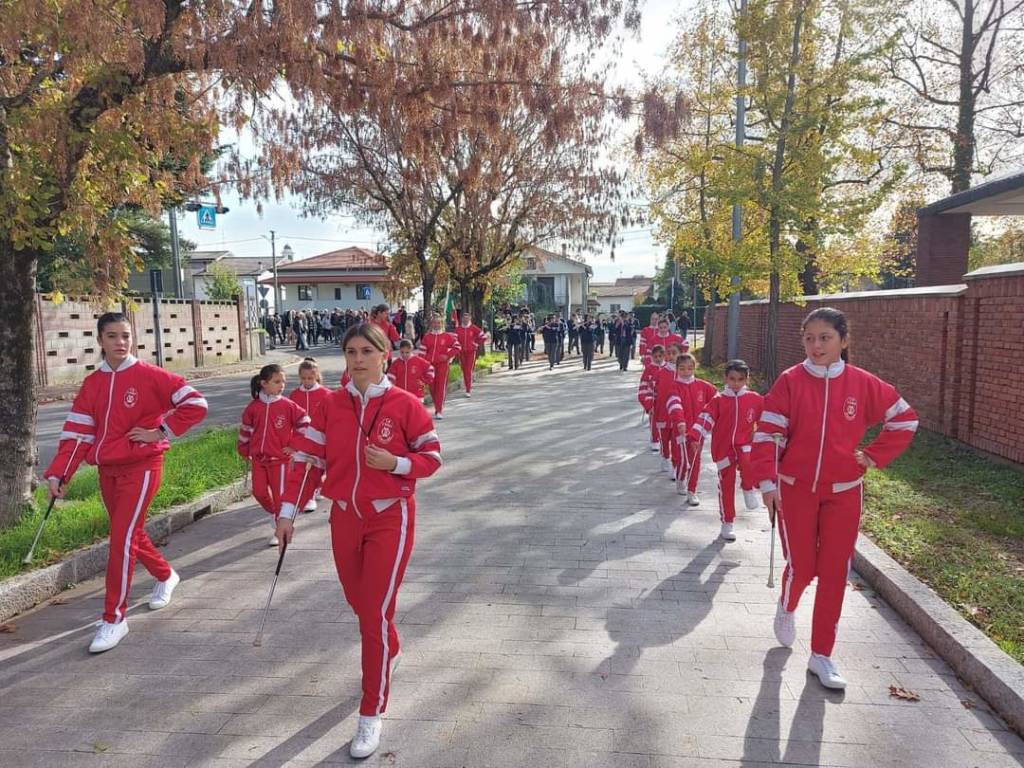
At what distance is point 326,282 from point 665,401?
53.6 m

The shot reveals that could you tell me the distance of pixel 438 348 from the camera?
1241cm

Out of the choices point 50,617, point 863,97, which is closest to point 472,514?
point 50,617

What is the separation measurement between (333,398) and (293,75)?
12.3 ft

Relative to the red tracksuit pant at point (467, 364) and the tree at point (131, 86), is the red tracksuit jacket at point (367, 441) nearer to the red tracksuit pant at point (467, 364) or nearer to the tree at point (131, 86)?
the tree at point (131, 86)

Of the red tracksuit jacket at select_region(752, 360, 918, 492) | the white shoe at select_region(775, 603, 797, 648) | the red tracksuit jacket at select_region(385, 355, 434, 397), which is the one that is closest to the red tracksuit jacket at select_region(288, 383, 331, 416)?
the red tracksuit jacket at select_region(385, 355, 434, 397)

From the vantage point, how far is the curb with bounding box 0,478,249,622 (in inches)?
184

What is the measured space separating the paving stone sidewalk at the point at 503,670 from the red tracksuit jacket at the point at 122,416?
42.9 inches

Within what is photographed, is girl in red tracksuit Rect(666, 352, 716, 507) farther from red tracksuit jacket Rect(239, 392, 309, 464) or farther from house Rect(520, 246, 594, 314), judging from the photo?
house Rect(520, 246, 594, 314)

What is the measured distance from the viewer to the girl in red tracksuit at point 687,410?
24.0ft

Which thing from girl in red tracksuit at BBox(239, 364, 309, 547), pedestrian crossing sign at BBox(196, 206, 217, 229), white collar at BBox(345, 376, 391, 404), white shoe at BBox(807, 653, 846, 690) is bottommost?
white shoe at BBox(807, 653, 846, 690)

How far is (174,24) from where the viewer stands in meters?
5.66

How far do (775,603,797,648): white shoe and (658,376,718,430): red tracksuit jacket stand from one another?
347cm

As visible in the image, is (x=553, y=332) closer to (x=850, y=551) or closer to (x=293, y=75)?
(x=293, y=75)

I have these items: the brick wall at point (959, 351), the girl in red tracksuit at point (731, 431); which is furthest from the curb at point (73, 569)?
the brick wall at point (959, 351)
